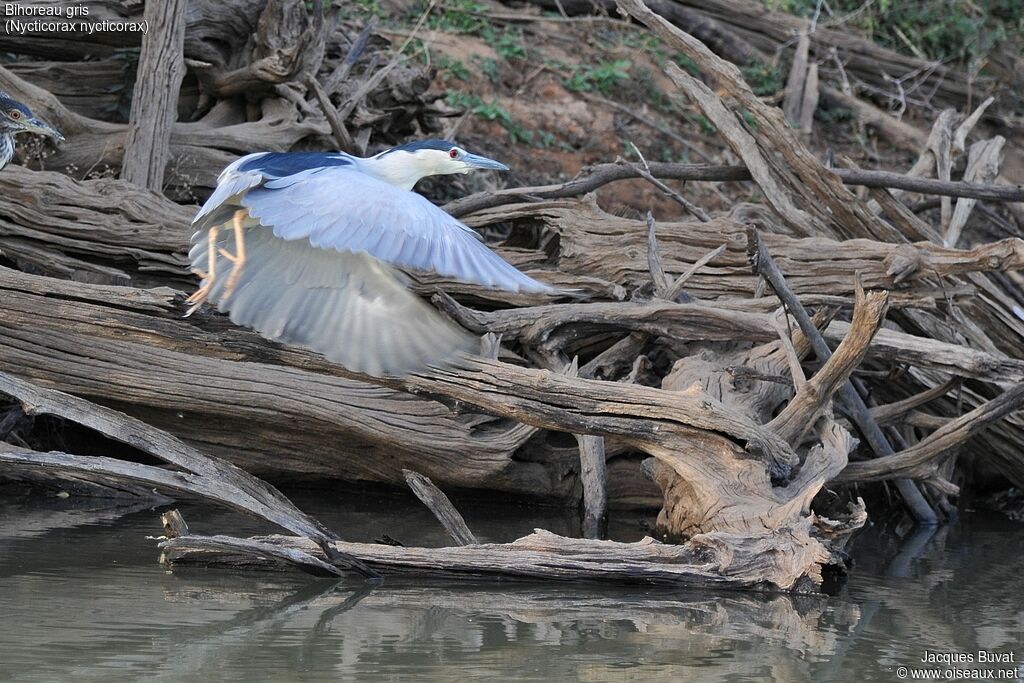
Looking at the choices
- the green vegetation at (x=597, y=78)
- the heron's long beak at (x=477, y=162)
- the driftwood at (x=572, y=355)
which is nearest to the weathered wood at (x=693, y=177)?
the driftwood at (x=572, y=355)

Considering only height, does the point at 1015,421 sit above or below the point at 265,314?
below

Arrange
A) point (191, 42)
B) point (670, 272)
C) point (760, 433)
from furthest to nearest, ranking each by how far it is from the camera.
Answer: point (191, 42) < point (670, 272) < point (760, 433)

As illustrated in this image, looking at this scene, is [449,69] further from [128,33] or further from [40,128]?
[40,128]

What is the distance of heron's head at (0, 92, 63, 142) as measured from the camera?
5.41 metres

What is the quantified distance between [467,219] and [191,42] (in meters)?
1.94

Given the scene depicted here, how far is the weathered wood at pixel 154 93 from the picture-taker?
601 cm

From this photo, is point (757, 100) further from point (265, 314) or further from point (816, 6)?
point (816, 6)

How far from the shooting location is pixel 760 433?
4520 mm

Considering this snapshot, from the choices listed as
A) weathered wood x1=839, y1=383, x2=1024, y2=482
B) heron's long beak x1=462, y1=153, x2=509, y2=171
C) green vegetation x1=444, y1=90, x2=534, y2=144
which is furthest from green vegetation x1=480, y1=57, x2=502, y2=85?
weathered wood x1=839, y1=383, x2=1024, y2=482

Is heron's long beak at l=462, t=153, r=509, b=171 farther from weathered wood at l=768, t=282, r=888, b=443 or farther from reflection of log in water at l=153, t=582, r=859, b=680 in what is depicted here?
reflection of log in water at l=153, t=582, r=859, b=680

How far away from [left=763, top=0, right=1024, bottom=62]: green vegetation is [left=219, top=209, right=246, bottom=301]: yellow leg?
7.43 metres

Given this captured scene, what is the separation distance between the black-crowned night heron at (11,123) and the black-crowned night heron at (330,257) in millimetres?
1920

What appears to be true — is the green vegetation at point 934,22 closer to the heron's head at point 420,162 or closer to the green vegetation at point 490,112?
the green vegetation at point 490,112

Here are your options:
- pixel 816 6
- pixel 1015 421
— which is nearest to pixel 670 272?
pixel 1015 421
